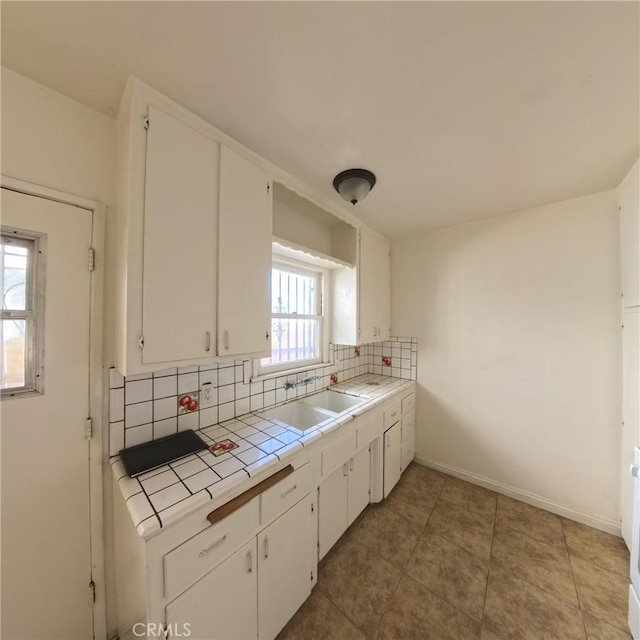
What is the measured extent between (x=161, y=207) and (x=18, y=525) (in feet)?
4.44

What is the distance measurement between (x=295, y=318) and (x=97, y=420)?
1384mm

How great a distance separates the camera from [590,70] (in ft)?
3.04

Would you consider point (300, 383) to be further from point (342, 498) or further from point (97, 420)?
point (97, 420)

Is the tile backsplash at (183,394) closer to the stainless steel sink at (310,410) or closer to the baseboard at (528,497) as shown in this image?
the stainless steel sink at (310,410)

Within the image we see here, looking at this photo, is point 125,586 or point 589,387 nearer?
point 125,586

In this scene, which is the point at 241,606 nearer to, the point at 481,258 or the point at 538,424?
the point at 538,424

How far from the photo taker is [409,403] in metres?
2.54

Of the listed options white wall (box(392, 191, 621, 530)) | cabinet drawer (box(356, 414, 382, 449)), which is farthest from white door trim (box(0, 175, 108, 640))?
white wall (box(392, 191, 621, 530))

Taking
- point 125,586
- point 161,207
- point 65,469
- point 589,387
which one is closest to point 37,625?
point 125,586

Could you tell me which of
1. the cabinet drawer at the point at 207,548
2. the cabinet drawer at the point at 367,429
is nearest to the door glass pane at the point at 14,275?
the cabinet drawer at the point at 207,548

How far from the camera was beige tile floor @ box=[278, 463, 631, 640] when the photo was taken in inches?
48.7

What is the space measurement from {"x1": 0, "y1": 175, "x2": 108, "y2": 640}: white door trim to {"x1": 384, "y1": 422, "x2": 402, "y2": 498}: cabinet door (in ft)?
5.89

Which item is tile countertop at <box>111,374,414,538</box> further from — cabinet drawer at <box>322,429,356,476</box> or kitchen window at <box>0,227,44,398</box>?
kitchen window at <box>0,227,44,398</box>

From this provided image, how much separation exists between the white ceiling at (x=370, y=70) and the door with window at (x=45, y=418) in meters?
0.60
